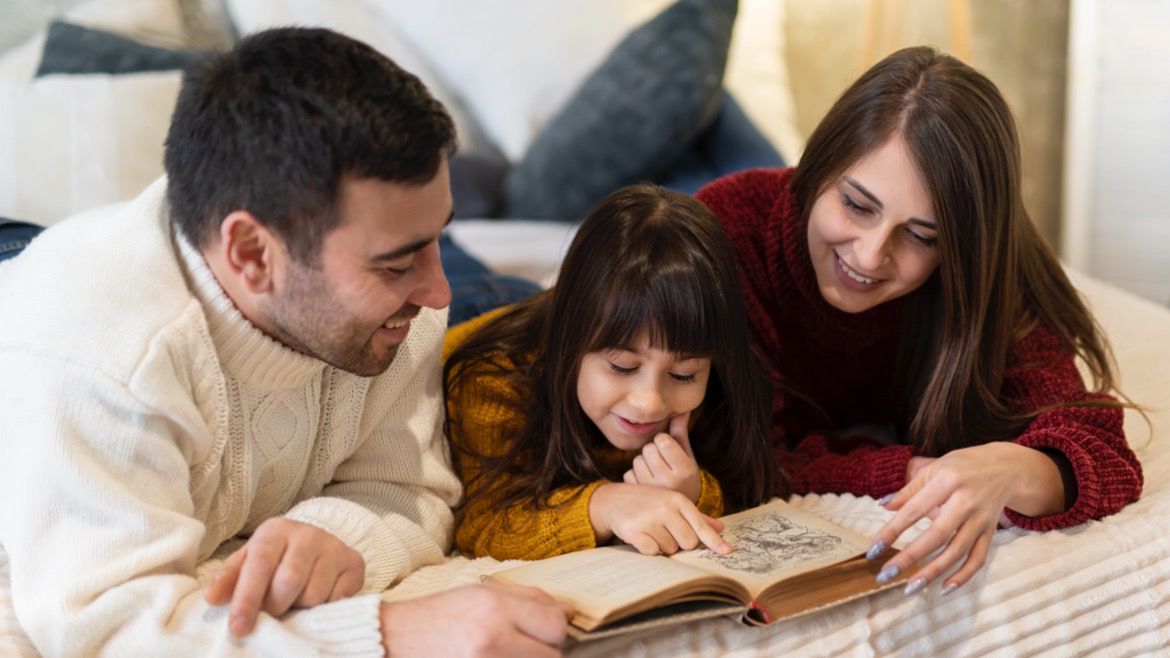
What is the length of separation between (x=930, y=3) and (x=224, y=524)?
103 inches

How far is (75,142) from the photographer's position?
6.71 feet

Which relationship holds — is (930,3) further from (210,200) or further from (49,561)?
(49,561)

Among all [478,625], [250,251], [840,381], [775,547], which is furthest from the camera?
[840,381]

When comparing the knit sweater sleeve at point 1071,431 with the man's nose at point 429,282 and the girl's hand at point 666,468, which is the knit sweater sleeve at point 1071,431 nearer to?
the girl's hand at point 666,468

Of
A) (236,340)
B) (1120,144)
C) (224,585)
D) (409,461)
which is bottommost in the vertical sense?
(1120,144)

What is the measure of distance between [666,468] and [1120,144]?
2.13 meters

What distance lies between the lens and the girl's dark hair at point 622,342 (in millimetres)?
1278

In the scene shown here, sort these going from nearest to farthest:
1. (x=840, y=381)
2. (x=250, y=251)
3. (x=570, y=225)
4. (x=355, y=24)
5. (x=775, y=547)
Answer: (x=250, y=251) < (x=775, y=547) < (x=840, y=381) < (x=570, y=225) < (x=355, y=24)

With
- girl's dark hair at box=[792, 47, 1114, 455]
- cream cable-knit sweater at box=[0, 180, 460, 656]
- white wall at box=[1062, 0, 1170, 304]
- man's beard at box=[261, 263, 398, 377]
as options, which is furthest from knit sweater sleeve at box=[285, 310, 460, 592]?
white wall at box=[1062, 0, 1170, 304]

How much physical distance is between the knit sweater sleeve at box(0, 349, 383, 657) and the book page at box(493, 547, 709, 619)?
0.16m

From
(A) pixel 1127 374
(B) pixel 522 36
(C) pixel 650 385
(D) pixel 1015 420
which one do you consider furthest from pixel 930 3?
(C) pixel 650 385

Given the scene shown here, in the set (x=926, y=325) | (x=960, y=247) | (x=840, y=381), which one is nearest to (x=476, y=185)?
(x=840, y=381)

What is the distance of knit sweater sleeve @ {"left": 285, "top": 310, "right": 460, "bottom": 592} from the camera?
1.29 m

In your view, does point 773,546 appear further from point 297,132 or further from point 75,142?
point 75,142
